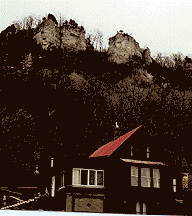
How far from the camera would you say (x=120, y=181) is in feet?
11.7

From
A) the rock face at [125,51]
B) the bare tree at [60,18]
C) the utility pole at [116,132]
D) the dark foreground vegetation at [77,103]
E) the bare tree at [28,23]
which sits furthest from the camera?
the bare tree at [60,18]

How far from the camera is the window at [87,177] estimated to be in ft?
11.3

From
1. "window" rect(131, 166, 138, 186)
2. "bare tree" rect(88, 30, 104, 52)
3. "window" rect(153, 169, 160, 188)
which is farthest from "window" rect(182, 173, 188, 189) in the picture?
"bare tree" rect(88, 30, 104, 52)

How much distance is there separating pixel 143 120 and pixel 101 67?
969mm

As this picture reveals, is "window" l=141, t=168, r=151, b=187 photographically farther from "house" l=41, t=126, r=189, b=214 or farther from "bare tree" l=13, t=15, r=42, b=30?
"bare tree" l=13, t=15, r=42, b=30

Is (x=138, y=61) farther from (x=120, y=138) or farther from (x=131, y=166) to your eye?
(x=131, y=166)

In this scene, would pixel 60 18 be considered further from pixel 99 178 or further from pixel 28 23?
pixel 99 178

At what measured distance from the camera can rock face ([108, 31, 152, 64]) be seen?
13.3ft

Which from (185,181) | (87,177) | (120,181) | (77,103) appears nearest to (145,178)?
(120,181)

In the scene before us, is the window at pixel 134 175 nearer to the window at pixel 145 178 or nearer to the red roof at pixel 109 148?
the window at pixel 145 178

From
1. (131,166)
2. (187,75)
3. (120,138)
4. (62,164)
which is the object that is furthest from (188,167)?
(62,164)

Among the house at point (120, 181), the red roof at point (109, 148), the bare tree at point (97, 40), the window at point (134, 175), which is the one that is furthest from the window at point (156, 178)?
the bare tree at point (97, 40)

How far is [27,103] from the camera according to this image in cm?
357

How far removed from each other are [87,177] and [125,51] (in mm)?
1917
